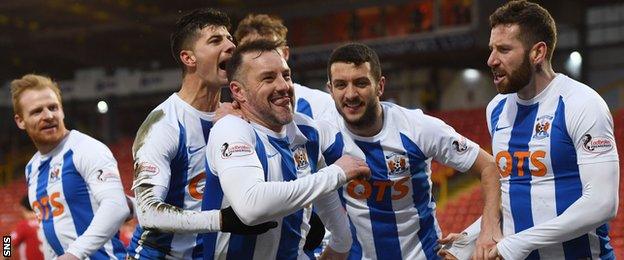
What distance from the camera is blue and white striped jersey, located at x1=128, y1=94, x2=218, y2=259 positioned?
4.06m

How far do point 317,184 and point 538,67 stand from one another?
136cm

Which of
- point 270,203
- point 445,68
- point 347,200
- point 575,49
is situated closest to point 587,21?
point 575,49

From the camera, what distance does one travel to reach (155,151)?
13.3 ft

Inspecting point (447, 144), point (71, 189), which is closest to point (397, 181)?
point (447, 144)

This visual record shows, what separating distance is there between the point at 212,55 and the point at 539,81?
1744 mm

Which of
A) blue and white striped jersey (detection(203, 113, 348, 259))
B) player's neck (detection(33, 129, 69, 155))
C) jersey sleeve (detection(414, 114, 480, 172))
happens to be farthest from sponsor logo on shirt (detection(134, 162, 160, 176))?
player's neck (detection(33, 129, 69, 155))

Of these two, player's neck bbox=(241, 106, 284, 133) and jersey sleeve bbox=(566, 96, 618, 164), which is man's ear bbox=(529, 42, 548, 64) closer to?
jersey sleeve bbox=(566, 96, 618, 164)

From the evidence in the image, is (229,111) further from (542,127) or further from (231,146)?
(542,127)

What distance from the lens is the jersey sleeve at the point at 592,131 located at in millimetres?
3707

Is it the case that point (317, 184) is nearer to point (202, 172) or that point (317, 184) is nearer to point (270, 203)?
point (270, 203)

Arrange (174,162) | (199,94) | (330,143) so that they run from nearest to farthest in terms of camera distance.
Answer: (174,162) → (199,94) → (330,143)

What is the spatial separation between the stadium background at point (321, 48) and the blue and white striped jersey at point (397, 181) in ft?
38.7

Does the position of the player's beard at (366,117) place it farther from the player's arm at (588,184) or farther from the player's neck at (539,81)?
the player's arm at (588,184)

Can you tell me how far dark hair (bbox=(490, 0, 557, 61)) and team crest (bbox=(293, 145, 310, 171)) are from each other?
1173 millimetres
